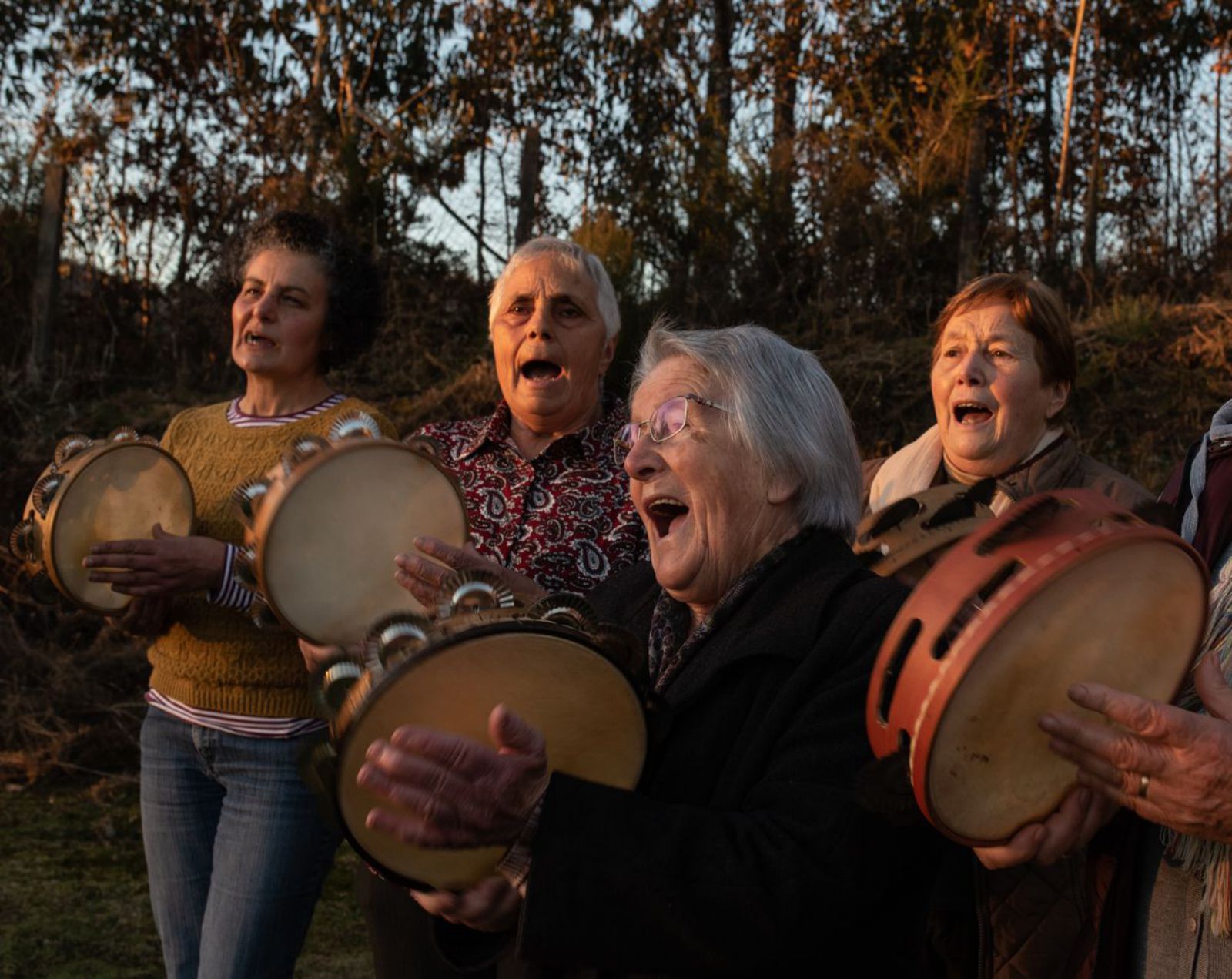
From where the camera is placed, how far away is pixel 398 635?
1466 millimetres

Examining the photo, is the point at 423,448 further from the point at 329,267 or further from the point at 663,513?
the point at 329,267

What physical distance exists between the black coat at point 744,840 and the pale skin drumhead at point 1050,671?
181 millimetres

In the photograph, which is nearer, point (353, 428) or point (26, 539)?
point (353, 428)

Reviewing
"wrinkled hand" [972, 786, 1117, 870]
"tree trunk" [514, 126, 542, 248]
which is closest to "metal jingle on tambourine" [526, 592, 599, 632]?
"wrinkled hand" [972, 786, 1117, 870]

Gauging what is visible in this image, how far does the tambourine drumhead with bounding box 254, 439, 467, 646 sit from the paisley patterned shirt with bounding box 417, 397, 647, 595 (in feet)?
1.02

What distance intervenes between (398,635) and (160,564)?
4.08ft

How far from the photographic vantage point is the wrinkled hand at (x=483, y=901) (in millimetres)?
1583

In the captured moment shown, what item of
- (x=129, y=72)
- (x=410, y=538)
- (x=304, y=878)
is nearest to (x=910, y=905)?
(x=410, y=538)

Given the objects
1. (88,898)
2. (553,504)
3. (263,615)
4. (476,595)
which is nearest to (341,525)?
(263,615)

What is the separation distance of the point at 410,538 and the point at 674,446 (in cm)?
68

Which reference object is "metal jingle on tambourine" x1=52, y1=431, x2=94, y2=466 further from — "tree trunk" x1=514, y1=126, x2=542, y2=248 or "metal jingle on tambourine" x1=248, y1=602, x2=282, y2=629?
"tree trunk" x1=514, y1=126, x2=542, y2=248

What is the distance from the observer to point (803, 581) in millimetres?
1823

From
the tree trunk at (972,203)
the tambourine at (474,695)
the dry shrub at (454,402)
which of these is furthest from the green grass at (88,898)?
the tree trunk at (972,203)

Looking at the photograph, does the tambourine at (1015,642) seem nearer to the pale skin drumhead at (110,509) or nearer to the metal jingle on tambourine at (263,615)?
the metal jingle on tambourine at (263,615)
